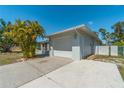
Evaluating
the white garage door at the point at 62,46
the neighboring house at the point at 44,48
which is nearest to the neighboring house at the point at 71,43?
the white garage door at the point at 62,46

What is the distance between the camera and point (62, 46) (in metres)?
12.6

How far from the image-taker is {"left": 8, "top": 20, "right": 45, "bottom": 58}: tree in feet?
35.9

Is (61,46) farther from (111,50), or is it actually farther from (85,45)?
(111,50)

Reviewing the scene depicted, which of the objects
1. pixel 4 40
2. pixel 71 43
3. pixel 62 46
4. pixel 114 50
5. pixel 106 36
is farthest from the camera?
pixel 106 36

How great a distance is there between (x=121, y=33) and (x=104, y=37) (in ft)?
20.1

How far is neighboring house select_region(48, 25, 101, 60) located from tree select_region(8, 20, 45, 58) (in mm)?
2155

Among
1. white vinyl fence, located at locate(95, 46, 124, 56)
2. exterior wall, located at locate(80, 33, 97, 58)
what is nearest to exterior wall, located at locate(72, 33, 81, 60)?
exterior wall, located at locate(80, 33, 97, 58)

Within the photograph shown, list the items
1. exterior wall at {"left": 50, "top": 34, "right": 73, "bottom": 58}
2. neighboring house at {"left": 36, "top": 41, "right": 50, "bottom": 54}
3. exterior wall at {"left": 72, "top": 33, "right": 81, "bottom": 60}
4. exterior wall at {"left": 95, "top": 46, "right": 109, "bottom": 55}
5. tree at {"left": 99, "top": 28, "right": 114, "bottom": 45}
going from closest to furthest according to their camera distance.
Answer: exterior wall at {"left": 72, "top": 33, "right": 81, "bottom": 60} < exterior wall at {"left": 50, "top": 34, "right": 73, "bottom": 58} < exterior wall at {"left": 95, "top": 46, "right": 109, "bottom": 55} < neighboring house at {"left": 36, "top": 41, "right": 50, "bottom": 54} < tree at {"left": 99, "top": 28, "right": 114, "bottom": 45}

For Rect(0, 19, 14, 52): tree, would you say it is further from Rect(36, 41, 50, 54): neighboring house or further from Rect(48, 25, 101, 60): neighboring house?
Rect(48, 25, 101, 60): neighboring house

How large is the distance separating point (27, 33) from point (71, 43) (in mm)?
5108

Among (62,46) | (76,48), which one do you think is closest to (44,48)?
(62,46)
